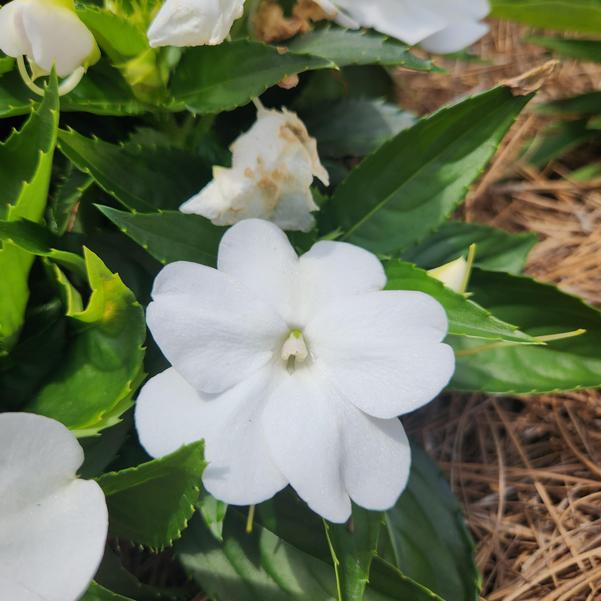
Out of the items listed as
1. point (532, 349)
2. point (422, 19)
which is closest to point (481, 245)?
point (532, 349)

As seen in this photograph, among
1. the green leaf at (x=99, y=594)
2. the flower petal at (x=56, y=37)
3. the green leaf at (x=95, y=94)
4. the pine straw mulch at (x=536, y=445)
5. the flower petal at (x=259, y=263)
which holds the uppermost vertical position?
the flower petal at (x=56, y=37)

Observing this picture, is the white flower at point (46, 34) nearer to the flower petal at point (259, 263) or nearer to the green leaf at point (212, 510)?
the flower petal at point (259, 263)

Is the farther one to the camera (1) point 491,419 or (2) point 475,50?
(2) point 475,50

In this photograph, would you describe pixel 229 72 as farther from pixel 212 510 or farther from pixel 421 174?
pixel 212 510

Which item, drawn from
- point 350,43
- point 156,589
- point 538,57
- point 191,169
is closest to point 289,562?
point 156,589

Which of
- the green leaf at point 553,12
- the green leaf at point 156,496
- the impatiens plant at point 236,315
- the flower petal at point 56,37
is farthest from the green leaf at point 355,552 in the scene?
the green leaf at point 553,12

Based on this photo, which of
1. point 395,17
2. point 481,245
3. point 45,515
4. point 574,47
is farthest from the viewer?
point 574,47

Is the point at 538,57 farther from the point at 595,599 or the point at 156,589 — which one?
the point at 156,589
